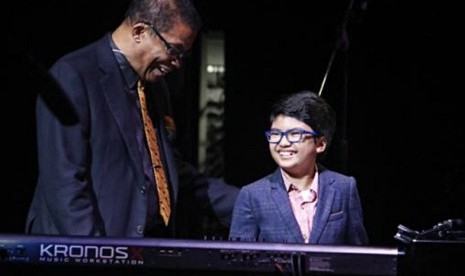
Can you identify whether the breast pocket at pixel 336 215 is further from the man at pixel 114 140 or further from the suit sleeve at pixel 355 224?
the man at pixel 114 140

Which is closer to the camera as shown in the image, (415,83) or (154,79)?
(154,79)

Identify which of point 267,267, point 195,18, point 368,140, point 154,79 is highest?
point 195,18

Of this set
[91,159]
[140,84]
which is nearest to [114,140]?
[91,159]

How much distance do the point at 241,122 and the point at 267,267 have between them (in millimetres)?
1334

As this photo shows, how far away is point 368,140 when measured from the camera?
2.67 meters

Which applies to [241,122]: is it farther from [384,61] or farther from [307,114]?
[307,114]

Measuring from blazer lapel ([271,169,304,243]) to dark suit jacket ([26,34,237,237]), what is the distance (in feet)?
1.17

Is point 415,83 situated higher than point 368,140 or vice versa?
point 415,83

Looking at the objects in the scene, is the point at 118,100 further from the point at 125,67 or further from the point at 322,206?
the point at 322,206

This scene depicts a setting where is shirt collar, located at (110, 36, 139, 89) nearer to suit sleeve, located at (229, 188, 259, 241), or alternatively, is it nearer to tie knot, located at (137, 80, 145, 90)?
tie knot, located at (137, 80, 145, 90)

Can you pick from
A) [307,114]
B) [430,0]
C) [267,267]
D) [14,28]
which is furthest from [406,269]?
[430,0]

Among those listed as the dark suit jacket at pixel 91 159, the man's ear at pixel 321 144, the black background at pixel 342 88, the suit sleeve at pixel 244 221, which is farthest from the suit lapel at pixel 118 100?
the black background at pixel 342 88

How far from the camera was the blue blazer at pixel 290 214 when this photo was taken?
1823 millimetres

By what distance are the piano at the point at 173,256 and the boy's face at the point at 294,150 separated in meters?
0.40
